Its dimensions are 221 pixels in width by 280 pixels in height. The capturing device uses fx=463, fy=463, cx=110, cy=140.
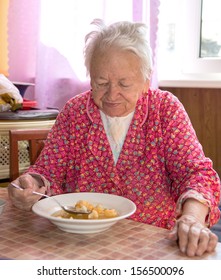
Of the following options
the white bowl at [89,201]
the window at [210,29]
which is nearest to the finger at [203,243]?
the white bowl at [89,201]

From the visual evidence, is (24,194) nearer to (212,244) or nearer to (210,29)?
(212,244)

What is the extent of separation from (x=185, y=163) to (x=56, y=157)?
439 millimetres

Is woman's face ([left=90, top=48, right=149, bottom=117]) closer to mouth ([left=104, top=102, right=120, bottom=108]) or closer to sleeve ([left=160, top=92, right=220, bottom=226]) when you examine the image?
mouth ([left=104, top=102, right=120, bottom=108])

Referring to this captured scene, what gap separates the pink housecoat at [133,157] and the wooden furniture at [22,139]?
17cm

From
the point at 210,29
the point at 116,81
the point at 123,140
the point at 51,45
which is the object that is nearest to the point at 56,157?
the point at 123,140

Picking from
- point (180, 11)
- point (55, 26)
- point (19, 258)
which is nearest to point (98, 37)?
point (19, 258)

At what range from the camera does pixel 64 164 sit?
1558 mm

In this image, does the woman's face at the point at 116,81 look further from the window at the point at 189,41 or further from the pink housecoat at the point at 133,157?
the window at the point at 189,41

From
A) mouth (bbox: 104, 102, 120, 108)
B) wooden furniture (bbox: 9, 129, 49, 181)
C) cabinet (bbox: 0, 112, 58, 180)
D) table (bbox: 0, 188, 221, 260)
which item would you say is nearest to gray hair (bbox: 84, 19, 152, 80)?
mouth (bbox: 104, 102, 120, 108)

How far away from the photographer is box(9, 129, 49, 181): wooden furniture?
170cm

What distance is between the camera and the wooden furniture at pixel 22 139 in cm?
170

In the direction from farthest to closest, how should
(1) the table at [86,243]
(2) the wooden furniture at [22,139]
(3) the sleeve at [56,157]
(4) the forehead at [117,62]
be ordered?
(2) the wooden furniture at [22,139] → (3) the sleeve at [56,157] → (4) the forehead at [117,62] → (1) the table at [86,243]

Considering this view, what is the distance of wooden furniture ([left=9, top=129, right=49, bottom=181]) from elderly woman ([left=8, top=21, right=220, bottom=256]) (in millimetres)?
179

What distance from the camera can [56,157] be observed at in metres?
1.54
